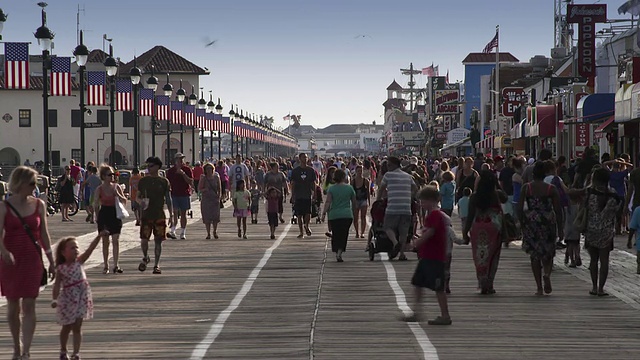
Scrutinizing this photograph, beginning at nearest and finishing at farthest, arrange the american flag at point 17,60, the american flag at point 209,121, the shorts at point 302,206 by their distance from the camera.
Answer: the shorts at point 302,206, the american flag at point 17,60, the american flag at point 209,121

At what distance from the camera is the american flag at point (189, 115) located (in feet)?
225

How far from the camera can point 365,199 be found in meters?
27.0

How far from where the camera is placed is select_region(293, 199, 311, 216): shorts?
88.8 feet

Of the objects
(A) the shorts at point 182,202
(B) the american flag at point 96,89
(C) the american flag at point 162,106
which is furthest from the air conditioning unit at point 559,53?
(A) the shorts at point 182,202

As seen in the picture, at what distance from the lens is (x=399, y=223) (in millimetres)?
19953

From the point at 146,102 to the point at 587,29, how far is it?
1889 centimetres

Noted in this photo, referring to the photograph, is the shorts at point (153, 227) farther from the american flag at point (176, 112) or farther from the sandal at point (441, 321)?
the american flag at point (176, 112)

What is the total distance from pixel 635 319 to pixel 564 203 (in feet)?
13.7

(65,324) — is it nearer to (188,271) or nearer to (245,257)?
(188,271)

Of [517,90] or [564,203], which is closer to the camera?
[564,203]

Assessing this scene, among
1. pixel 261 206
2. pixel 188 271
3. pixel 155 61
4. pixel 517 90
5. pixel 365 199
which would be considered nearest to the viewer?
pixel 188 271

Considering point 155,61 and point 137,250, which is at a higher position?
point 155,61

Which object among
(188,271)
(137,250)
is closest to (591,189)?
(188,271)

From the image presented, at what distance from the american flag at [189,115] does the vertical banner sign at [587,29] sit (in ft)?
91.1
